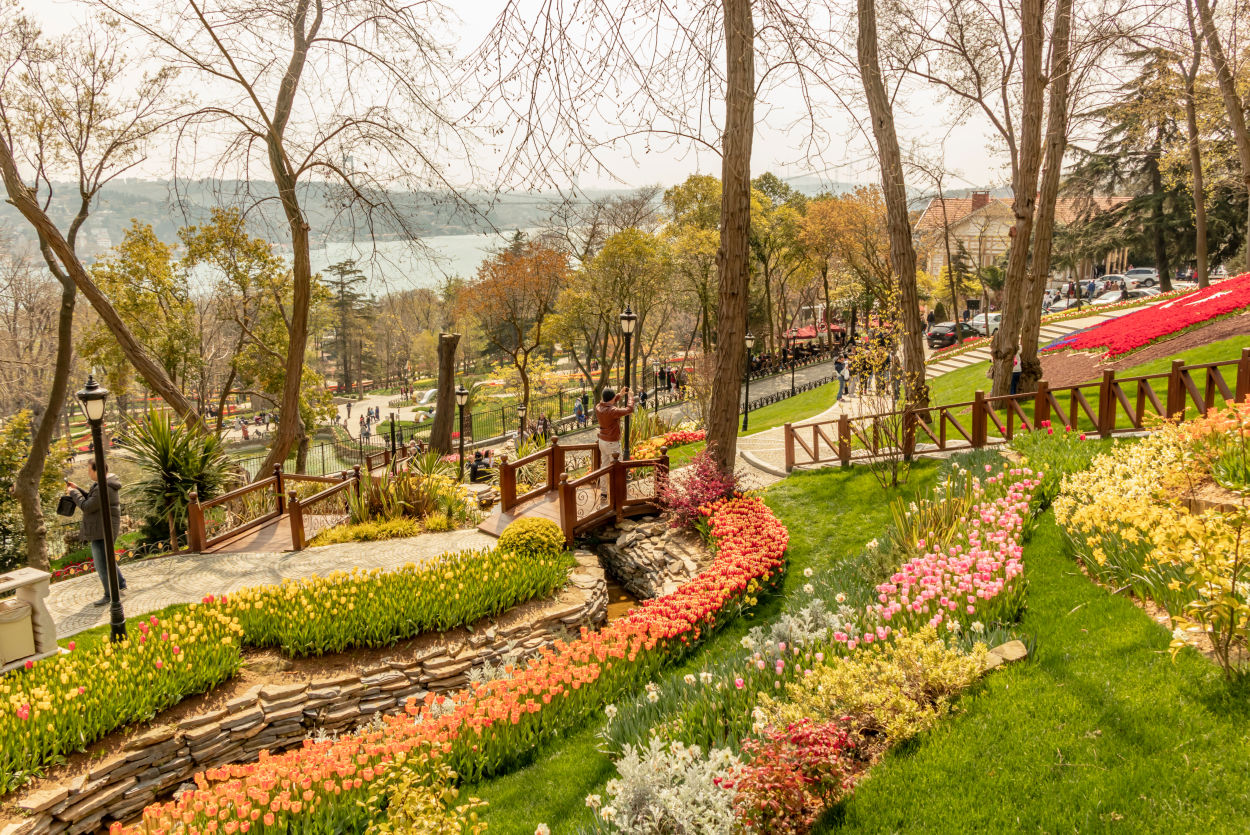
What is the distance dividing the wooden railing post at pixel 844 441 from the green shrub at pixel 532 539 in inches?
203

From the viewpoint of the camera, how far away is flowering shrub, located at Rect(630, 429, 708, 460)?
1441 centimetres

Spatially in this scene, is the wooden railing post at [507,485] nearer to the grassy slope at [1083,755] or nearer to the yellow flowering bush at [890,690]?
the yellow flowering bush at [890,690]

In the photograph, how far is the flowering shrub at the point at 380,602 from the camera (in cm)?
679

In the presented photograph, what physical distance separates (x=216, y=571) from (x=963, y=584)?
9.15 meters

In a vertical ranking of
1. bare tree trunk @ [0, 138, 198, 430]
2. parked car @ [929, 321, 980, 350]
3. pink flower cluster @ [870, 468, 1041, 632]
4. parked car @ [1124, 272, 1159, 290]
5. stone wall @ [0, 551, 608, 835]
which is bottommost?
stone wall @ [0, 551, 608, 835]

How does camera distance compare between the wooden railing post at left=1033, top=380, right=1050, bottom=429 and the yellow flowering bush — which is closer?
the yellow flowering bush

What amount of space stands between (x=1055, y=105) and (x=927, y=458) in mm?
7492

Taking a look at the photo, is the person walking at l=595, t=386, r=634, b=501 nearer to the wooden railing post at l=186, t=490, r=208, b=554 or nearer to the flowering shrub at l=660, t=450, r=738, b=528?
the flowering shrub at l=660, t=450, r=738, b=528

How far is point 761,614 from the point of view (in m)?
7.38

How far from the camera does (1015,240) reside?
38.3 ft

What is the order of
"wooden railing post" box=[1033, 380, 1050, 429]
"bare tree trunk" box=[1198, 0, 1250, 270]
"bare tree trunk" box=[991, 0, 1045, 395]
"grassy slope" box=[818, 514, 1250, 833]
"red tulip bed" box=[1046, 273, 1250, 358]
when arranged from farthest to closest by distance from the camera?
"red tulip bed" box=[1046, 273, 1250, 358]
"bare tree trunk" box=[1198, 0, 1250, 270]
"bare tree trunk" box=[991, 0, 1045, 395]
"wooden railing post" box=[1033, 380, 1050, 429]
"grassy slope" box=[818, 514, 1250, 833]

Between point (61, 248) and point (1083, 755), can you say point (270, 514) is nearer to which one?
point (61, 248)

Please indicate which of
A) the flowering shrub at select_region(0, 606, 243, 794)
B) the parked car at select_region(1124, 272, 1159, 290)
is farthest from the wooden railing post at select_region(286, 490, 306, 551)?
the parked car at select_region(1124, 272, 1159, 290)

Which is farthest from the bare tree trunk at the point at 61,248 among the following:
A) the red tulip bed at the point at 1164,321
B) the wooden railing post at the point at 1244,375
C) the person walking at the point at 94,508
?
the red tulip bed at the point at 1164,321
